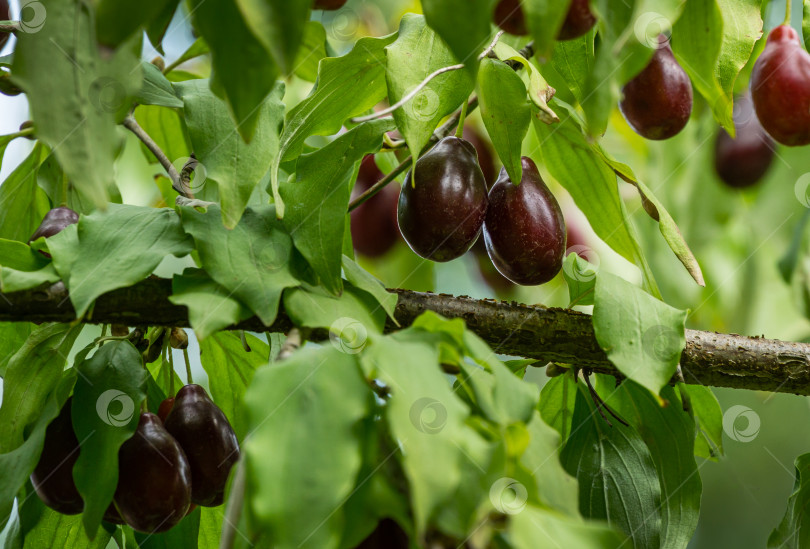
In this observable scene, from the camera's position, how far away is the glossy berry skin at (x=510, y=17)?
404 mm

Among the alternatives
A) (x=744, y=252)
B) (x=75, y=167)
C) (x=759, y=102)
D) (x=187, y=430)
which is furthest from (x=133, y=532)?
(x=744, y=252)

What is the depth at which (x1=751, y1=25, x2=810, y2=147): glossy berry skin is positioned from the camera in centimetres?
72

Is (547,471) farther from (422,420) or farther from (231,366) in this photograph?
(231,366)

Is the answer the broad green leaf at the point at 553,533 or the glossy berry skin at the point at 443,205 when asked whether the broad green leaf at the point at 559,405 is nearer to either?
the glossy berry skin at the point at 443,205

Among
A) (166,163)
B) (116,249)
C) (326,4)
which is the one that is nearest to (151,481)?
(116,249)

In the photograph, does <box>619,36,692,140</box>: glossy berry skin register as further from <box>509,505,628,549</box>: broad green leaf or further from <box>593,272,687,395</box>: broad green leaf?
<box>509,505,628,549</box>: broad green leaf

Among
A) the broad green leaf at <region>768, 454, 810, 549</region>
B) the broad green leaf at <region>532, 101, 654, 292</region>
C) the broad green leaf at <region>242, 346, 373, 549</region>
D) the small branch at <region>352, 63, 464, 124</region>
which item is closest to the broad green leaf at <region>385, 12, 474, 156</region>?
the small branch at <region>352, 63, 464, 124</region>

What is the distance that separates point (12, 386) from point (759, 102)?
64cm

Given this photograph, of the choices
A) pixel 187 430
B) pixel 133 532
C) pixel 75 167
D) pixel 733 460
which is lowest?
pixel 733 460

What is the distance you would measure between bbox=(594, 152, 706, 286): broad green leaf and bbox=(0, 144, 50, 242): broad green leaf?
1.74 ft

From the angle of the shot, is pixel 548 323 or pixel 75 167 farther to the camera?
pixel 548 323

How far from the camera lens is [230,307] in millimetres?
519

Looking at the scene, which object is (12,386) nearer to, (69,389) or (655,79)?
(69,389)

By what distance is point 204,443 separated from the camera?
63 cm
